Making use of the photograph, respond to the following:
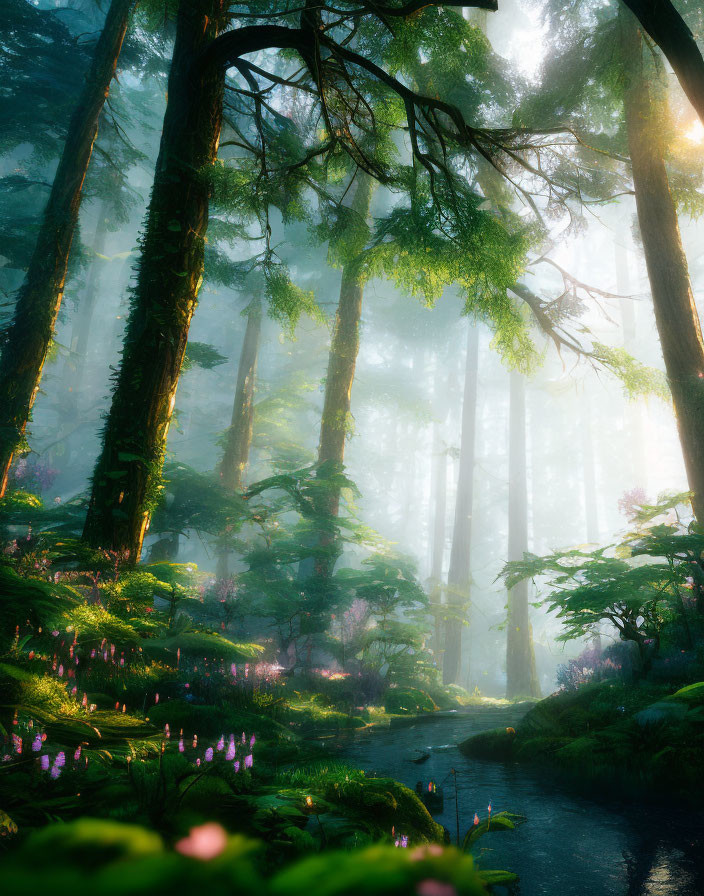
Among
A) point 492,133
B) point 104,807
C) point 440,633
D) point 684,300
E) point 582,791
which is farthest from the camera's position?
point 440,633

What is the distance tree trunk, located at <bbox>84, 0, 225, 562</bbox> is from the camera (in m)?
4.53

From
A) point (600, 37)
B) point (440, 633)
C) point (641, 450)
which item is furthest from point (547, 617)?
point (600, 37)

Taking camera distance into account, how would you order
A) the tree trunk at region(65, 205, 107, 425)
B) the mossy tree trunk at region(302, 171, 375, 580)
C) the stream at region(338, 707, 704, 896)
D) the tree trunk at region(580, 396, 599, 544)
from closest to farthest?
the stream at region(338, 707, 704, 896) < the mossy tree trunk at region(302, 171, 375, 580) < the tree trunk at region(65, 205, 107, 425) < the tree trunk at region(580, 396, 599, 544)

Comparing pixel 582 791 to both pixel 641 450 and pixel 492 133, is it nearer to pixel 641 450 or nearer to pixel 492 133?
pixel 492 133

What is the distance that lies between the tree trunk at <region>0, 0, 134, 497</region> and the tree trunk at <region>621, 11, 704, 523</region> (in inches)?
402

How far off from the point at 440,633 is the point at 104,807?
23.7 m

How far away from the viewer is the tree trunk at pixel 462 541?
67.3 feet

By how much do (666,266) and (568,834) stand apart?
341 inches

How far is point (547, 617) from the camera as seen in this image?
148ft

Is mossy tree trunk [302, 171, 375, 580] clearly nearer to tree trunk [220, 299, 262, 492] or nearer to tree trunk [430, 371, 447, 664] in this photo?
tree trunk [220, 299, 262, 492]

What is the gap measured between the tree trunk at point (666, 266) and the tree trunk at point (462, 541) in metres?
11.7

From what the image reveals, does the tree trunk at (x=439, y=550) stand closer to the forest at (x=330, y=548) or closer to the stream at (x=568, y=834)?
the forest at (x=330, y=548)

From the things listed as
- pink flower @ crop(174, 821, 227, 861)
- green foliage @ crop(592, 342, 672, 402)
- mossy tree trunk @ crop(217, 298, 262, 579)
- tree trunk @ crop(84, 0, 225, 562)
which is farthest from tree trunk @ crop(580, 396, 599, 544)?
pink flower @ crop(174, 821, 227, 861)

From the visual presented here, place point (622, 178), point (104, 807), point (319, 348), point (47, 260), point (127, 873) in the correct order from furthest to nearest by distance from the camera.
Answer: point (319, 348)
point (622, 178)
point (47, 260)
point (104, 807)
point (127, 873)
